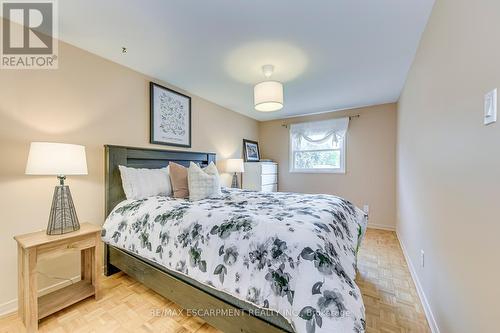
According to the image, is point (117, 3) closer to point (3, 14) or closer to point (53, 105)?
point (3, 14)

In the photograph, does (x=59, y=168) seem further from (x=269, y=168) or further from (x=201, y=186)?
(x=269, y=168)

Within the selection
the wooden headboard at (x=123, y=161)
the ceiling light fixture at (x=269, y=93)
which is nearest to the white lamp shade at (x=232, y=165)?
the wooden headboard at (x=123, y=161)

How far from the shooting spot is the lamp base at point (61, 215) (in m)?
1.59

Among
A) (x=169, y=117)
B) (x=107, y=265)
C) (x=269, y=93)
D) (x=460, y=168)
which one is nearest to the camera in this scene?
(x=460, y=168)

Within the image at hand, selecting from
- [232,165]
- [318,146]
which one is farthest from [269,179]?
[318,146]

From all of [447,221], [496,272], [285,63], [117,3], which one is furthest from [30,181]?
[447,221]

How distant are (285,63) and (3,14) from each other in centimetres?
232

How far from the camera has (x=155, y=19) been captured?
1.64 meters

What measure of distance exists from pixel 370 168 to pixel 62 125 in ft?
14.1

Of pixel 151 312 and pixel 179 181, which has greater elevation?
pixel 179 181

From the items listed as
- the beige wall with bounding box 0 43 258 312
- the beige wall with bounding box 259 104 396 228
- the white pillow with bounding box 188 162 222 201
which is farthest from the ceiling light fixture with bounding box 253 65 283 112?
the beige wall with bounding box 259 104 396 228

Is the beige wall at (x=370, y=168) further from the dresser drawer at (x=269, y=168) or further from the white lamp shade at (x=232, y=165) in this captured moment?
the white lamp shade at (x=232, y=165)

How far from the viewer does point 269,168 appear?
14.4 feet

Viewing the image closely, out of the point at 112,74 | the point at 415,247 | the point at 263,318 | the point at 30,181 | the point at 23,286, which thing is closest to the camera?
the point at 263,318
